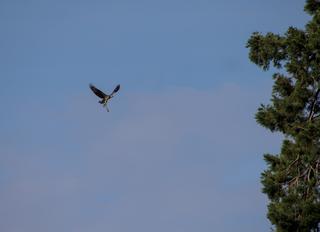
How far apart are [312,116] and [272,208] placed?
10.2 ft

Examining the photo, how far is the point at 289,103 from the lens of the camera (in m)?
29.0

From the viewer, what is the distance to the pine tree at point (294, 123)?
2773cm

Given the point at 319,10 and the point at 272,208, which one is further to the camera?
the point at 319,10

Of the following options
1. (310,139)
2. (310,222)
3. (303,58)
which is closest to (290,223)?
(310,222)

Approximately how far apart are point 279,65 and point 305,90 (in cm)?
159

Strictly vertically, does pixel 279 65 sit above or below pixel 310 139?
above

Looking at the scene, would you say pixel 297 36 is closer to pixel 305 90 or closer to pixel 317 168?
pixel 305 90

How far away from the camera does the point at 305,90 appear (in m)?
29.0

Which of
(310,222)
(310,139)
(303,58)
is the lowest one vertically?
(310,222)

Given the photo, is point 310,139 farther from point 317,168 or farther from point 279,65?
point 279,65

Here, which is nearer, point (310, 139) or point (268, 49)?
point (310, 139)

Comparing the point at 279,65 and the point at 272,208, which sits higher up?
the point at 279,65

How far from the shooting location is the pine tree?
27734 millimetres

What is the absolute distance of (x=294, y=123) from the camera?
2869cm
